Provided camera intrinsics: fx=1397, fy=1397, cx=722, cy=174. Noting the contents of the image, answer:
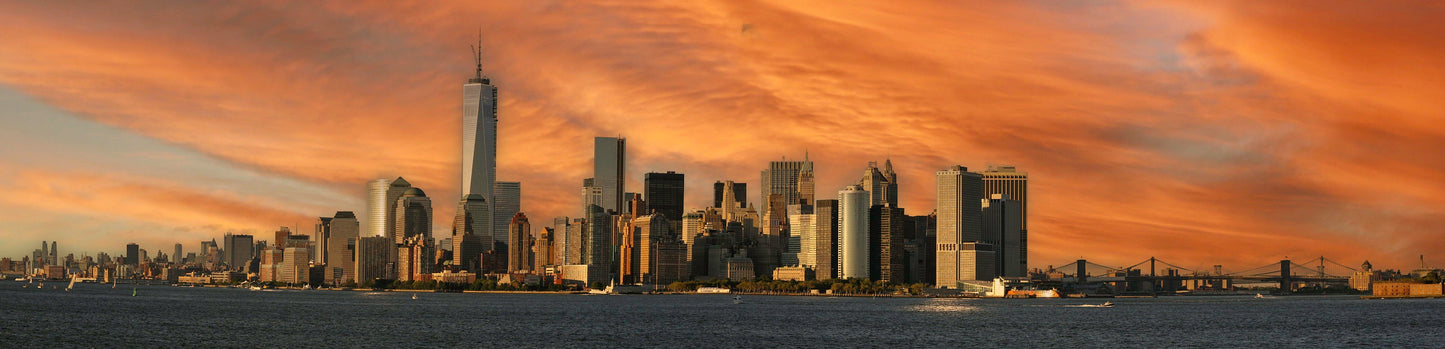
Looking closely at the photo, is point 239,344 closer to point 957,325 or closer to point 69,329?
point 69,329

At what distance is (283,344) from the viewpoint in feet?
418

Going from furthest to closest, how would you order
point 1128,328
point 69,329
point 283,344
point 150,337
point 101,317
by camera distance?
point 101,317 < point 1128,328 < point 69,329 < point 150,337 < point 283,344

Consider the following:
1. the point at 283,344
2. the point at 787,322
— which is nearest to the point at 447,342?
the point at 283,344

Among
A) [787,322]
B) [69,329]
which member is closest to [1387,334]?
[787,322]

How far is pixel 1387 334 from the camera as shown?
152125 mm

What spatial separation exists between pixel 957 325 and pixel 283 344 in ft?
288

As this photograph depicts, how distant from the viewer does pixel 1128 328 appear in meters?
170

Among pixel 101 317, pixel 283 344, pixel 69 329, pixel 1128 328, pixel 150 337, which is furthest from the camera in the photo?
pixel 101 317

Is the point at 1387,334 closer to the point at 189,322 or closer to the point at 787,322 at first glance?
the point at 787,322

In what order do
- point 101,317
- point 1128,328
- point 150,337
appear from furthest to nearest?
1. point 101,317
2. point 1128,328
3. point 150,337

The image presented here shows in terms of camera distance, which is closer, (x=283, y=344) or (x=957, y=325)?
(x=283, y=344)

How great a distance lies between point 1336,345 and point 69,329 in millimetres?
130463

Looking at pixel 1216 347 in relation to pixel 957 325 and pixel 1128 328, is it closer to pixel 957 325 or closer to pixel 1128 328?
pixel 1128 328

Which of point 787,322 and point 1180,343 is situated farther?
point 787,322
